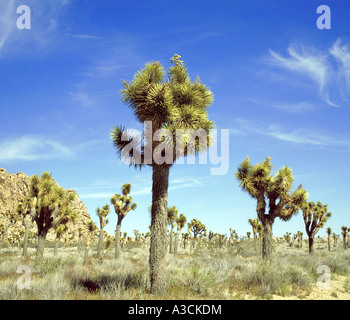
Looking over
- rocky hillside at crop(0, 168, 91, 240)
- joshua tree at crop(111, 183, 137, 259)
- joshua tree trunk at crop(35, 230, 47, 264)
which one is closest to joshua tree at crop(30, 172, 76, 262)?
joshua tree trunk at crop(35, 230, 47, 264)

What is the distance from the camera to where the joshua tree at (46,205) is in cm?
1852

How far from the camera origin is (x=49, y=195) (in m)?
18.5

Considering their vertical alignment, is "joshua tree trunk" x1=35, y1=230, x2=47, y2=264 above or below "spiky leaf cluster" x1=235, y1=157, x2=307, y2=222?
below

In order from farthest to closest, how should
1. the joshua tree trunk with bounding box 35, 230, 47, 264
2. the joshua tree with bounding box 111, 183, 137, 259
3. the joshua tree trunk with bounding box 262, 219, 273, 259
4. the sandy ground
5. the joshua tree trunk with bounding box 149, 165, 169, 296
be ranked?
the joshua tree with bounding box 111, 183, 137, 259 < the joshua tree trunk with bounding box 35, 230, 47, 264 < the joshua tree trunk with bounding box 262, 219, 273, 259 < the sandy ground < the joshua tree trunk with bounding box 149, 165, 169, 296

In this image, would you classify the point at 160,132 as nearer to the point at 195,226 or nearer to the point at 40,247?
the point at 40,247

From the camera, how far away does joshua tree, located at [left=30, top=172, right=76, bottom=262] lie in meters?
18.5

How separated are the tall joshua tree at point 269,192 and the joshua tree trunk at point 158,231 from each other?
7636 millimetres

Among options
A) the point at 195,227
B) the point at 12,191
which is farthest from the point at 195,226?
the point at 12,191

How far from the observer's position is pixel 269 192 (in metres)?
16.3

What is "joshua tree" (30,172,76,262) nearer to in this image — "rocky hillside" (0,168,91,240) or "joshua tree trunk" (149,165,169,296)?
"joshua tree trunk" (149,165,169,296)

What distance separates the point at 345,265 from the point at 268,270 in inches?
382

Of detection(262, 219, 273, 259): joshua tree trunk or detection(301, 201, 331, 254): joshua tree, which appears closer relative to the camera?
detection(262, 219, 273, 259): joshua tree trunk

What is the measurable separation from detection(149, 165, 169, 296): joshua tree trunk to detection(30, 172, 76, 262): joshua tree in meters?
11.5
